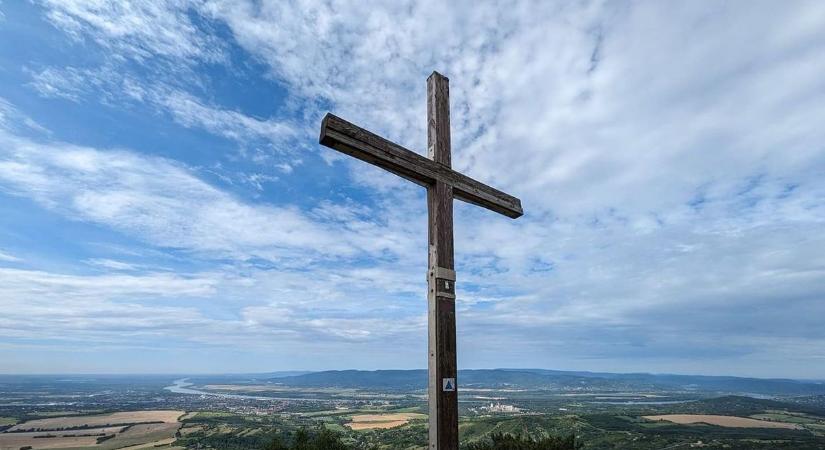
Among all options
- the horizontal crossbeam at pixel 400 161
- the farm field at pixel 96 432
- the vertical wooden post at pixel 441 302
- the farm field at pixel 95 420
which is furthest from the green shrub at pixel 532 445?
the farm field at pixel 95 420

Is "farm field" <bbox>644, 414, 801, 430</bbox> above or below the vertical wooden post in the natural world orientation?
below

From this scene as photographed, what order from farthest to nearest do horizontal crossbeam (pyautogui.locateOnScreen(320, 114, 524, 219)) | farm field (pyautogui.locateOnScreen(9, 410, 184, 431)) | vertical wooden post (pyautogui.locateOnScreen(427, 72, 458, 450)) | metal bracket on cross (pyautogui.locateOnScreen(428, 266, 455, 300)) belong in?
farm field (pyautogui.locateOnScreen(9, 410, 184, 431)), metal bracket on cross (pyautogui.locateOnScreen(428, 266, 455, 300)), vertical wooden post (pyautogui.locateOnScreen(427, 72, 458, 450)), horizontal crossbeam (pyautogui.locateOnScreen(320, 114, 524, 219))

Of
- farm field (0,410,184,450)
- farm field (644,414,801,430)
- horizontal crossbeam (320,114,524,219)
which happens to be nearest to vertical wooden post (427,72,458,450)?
horizontal crossbeam (320,114,524,219)

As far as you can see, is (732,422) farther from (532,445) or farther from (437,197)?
(437,197)

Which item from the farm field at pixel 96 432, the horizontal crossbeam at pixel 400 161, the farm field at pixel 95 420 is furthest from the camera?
the farm field at pixel 95 420

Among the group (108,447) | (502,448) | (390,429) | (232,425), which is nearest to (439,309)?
(502,448)

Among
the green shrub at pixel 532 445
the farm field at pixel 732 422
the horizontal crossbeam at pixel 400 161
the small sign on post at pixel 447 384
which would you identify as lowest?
the farm field at pixel 732 422

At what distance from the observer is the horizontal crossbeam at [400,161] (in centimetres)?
395

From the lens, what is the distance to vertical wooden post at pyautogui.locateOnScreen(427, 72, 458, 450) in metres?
4.08

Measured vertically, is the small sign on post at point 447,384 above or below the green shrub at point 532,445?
above

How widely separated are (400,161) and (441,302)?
137 cm

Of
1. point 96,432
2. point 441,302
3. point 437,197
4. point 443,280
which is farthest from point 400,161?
point 96,432

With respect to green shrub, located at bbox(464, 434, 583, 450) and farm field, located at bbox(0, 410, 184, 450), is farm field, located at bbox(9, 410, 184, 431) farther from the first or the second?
green shrub, located at bbox(464, 434, 583, 450)

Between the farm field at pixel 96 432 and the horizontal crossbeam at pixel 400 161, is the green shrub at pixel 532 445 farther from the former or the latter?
the farm field at pixel 96 432
